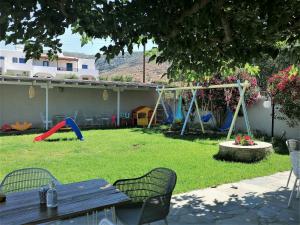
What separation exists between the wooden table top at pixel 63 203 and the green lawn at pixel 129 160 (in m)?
2.75

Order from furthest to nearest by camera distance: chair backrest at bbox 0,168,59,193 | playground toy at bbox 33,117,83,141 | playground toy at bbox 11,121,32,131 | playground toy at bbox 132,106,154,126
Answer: playground toy at bbox 132,106,154,126 → playground toy at bbox 11,121,32,131 → playground toy at bbox 33,117,83,141 → chair backrest at bbox 0,168,59,193

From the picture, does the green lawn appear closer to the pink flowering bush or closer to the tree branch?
the pink flowering bush

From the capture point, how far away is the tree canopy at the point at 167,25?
2496 millimetres

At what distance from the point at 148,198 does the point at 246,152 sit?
18.9 ft

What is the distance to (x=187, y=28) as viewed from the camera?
330 cm

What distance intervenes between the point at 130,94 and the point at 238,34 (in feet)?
53.0

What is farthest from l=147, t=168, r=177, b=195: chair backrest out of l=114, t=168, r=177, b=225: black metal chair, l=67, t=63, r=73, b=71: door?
l=67, t=63, r=73, b=71: door

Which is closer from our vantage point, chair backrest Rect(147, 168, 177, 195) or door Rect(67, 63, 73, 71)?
chair backrest Rect(147, 168, 177, 195)

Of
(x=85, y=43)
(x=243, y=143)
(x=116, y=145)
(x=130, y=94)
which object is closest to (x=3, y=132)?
(x=116, y=145)

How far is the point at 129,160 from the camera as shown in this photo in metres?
8.23

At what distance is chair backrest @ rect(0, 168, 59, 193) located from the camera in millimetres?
3485

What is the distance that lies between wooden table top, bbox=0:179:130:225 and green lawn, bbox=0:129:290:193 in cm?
275

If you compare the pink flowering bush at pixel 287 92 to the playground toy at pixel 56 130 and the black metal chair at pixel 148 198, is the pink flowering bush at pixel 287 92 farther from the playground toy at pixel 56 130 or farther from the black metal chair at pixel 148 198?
the black metal chair at pixel 148 198

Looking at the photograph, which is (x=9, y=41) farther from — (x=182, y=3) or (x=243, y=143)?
(x=243, y=143)
